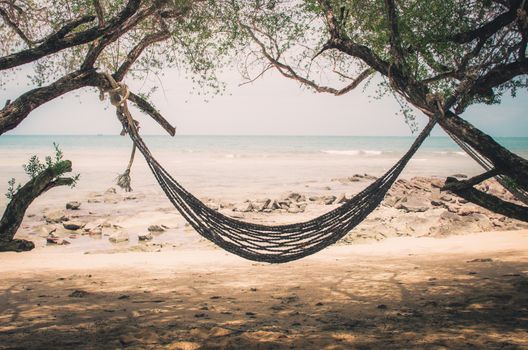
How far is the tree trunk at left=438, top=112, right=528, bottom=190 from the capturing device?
405 cm

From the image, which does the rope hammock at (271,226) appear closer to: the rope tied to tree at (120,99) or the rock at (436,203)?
the rope tied to tree at (120,99)

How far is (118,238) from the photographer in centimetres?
892

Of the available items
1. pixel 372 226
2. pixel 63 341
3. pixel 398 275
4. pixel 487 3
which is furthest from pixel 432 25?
pixel 372 226

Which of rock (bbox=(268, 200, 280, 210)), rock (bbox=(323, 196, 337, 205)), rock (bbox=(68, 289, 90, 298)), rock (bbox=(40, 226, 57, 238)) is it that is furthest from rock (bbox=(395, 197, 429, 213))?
rock (bbox=(68, 289, 90, 298))

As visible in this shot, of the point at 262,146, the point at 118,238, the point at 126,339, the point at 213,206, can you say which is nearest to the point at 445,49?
the point at 126,339

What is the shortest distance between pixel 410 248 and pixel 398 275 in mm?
2012

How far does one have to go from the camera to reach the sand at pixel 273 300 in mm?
3367

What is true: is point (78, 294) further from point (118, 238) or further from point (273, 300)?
point (118, 238)

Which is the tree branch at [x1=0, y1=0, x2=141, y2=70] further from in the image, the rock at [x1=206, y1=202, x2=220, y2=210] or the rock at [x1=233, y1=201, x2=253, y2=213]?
the rock at [x1=206, y1=202, x2=220, y2=210]

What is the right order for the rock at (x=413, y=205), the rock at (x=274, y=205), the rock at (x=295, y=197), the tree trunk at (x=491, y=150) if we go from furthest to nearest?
the rock at (x=295, y=197)
the rock at (x=274, y=205)
the rock at (x=413, y=205)
the tree trunk at (x=491, y=150)

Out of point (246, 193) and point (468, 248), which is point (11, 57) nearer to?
point (468, 248)

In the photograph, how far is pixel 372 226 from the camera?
31.3 ft

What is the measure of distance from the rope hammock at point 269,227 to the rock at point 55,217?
748cm

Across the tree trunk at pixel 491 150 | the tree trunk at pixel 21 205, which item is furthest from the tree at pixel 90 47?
the tree trunk at pixel 491 150
